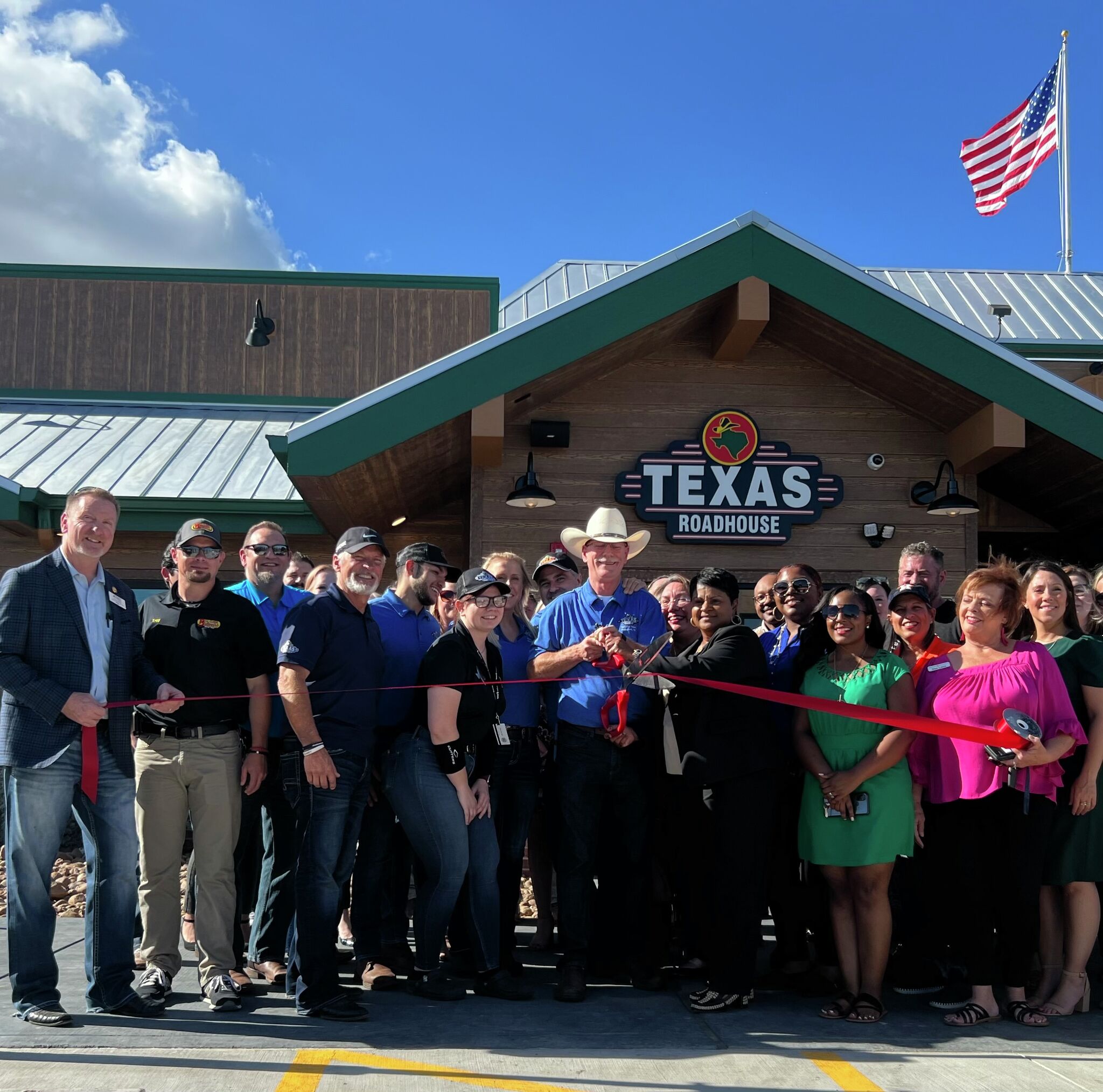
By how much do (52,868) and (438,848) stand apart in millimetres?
1613

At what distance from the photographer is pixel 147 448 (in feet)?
37.2

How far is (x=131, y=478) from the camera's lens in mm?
10086

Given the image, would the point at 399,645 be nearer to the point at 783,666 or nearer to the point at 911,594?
the point at 783,666

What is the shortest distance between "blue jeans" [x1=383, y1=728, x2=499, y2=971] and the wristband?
5 cm

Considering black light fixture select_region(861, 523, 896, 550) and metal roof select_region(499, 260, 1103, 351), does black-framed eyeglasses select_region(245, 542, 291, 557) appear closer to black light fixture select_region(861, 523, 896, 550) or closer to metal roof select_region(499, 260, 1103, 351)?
black light fixture select_region(861, 523, 896, 550)

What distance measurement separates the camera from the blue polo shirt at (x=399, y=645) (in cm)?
524

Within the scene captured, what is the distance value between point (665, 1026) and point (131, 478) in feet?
24.6

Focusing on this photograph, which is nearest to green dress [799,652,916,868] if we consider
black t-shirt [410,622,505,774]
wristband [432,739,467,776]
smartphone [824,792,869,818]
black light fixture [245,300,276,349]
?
smartphone [824,792,869,818]

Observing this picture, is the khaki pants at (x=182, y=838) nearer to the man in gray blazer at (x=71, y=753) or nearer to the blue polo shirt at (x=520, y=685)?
the man in gray blazer at (x=71, y=753)

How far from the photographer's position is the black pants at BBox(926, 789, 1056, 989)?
15.8 ft

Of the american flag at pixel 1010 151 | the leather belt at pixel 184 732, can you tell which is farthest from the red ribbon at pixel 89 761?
the american flag at pixel 1010 151

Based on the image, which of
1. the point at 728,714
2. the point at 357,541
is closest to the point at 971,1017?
the point at 728,714

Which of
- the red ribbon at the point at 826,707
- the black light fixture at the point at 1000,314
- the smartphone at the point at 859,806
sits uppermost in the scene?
the black light fixture at the point at 1000,314

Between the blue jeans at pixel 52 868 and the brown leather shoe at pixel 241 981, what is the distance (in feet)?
1.56
